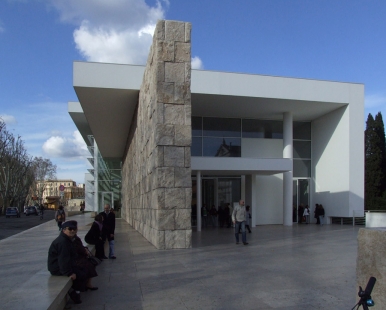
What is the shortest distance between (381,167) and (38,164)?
6976 centimetres

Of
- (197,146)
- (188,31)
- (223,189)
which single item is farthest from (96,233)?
(223,189)

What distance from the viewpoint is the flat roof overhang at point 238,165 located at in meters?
19.7

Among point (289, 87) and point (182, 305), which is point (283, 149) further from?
point (182, 305)

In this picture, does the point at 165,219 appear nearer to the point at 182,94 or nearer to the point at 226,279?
the point at 182,94

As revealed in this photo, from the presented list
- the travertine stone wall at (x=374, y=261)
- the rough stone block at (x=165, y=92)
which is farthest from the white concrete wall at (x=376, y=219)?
the travertine stone wall at (x=374, y=261)

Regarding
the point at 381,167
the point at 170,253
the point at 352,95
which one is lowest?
the point at 170,253

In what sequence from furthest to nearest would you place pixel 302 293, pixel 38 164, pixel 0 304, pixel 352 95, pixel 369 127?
pixel 38 164 < pixel 369 127 < pixel 352 95 < pixel 302 293 < pixel 0 304

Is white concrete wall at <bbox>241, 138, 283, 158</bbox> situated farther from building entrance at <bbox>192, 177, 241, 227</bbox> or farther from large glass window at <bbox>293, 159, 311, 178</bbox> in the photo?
building entrance at <bbox>192, 177, 241, 227</bbox>

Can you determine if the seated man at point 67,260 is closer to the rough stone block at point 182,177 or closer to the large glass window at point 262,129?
the rough stone block at point 182,177

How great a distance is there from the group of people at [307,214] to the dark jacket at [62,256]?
69.5 ft

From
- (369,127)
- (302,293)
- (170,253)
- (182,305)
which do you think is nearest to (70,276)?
(182,305)

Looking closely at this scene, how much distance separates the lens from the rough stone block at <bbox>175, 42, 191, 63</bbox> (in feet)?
41.4

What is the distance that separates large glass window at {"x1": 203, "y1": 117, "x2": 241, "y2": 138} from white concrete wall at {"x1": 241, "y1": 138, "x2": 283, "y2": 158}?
2.89 feet

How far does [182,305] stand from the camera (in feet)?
20.2
